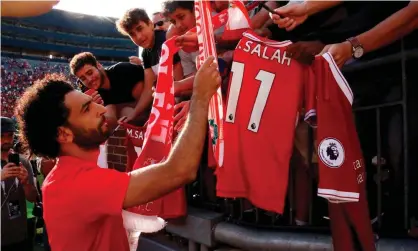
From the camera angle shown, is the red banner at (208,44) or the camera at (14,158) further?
the camera at (14,158)

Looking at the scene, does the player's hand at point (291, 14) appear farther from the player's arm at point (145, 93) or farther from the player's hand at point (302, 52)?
the player's arm at point (145, 93)

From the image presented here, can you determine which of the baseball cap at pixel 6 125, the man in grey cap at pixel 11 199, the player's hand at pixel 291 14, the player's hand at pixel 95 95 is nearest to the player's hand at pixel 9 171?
the man in grey cap at pixel 11 199

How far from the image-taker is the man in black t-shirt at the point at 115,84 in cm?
410

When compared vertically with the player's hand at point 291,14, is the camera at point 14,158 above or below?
below

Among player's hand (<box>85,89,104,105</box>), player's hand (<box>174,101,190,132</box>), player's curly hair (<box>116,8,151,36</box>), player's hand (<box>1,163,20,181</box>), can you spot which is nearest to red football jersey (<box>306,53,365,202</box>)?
player's hand (<box>174,101,190,132</box>)

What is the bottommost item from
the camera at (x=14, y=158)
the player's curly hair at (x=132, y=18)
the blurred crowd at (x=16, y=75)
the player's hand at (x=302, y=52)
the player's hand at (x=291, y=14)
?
the camera at (x=14, y=158)

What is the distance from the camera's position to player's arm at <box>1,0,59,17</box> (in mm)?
2086

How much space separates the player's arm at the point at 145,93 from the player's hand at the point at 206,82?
1.97 m

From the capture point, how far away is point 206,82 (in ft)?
6.17

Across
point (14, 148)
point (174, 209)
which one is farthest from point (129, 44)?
point (174, 209)

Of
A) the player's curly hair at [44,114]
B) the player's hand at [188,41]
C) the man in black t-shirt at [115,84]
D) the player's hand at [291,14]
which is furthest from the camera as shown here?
the man in black t-shirt at [115,84]

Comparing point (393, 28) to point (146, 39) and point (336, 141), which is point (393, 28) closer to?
point (336, 141)

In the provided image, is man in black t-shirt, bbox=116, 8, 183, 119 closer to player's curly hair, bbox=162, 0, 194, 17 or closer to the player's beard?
player's curly hair, bbox=162, 0, 194, 17

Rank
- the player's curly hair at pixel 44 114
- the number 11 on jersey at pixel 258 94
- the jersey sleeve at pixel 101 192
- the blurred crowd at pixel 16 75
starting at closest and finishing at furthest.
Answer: the jersey sleeve at pixel 101 192, the player's curly hair at pixel 44 114, the number 11 on jersey at pixel 258 94, the blurred crowd at pixel 16 75
